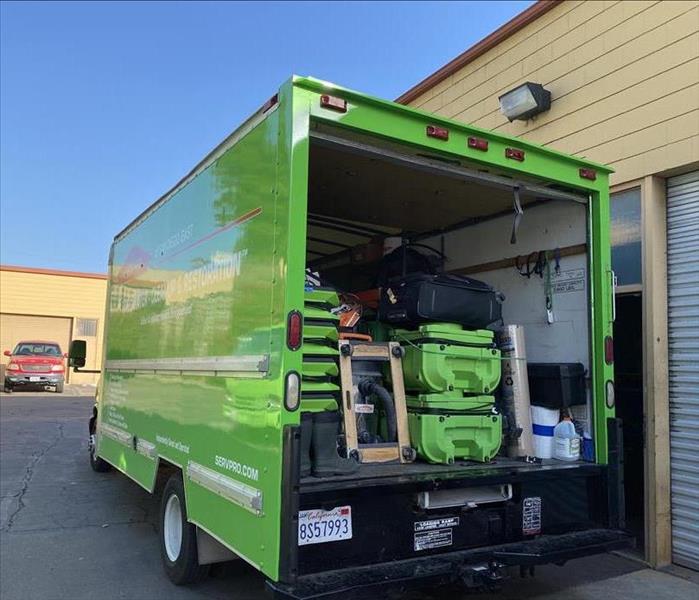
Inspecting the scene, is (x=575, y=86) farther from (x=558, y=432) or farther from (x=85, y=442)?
(x=85, y=442)

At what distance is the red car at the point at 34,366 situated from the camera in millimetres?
21938

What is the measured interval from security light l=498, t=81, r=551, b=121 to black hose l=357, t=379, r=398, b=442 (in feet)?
12.7

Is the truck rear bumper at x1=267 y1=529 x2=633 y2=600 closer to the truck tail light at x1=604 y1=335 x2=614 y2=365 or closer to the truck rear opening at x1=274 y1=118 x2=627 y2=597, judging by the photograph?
the truck rear opening at x1=274 y1=118 x2=627 y2=597

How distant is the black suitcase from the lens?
414 centimetres

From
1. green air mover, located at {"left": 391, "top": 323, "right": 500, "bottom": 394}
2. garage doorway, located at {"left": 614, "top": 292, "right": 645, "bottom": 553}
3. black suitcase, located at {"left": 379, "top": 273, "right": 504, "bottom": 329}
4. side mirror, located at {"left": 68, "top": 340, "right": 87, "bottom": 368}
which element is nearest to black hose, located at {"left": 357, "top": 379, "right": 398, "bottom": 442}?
green air mover, located at {"left": 391, "top": 323, "right": 500, "bottom": 394}

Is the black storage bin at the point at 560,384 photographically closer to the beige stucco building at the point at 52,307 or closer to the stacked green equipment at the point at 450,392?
the stacked green equipment at the point at 450,392

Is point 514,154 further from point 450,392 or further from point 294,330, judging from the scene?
point 294,330

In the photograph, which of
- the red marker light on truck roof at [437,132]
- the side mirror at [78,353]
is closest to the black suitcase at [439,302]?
the red marker light on truck roof at [437,132]

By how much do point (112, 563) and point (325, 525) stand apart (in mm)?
2705

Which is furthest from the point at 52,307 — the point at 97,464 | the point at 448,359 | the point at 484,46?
the point at 448,359

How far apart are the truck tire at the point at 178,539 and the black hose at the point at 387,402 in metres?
1.42

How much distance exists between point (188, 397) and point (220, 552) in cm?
102

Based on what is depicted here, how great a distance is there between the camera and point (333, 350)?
3416 millimetres

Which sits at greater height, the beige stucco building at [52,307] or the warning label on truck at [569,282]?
the beige stucco building at [52,307]
